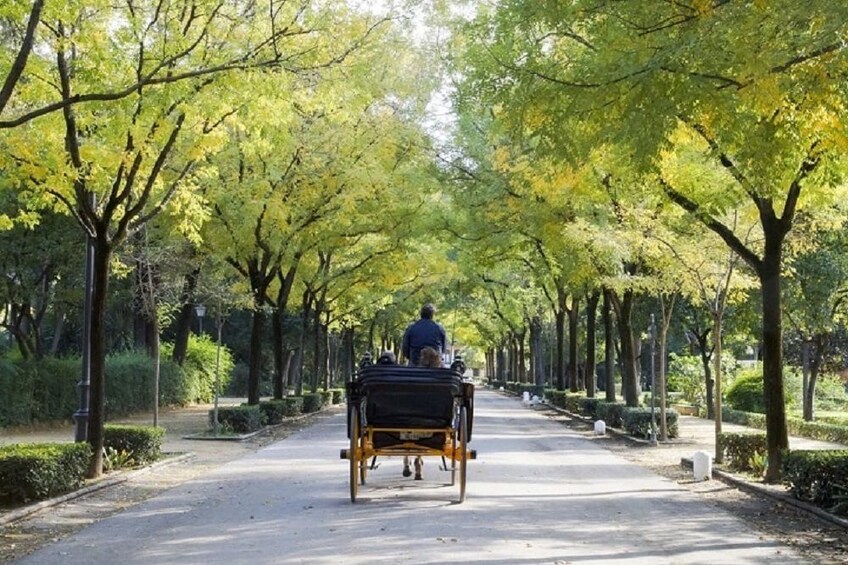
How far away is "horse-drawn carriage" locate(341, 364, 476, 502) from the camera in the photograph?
12031mm

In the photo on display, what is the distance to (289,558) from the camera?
872 centimetres

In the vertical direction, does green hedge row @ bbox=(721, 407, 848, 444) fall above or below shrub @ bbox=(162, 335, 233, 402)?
below

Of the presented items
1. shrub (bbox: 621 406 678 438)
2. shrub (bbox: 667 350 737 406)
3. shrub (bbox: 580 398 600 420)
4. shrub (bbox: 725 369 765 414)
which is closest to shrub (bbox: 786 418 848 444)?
shrub (bbox: 621 406 678 438)

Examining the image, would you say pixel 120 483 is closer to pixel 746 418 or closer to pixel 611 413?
pixel 611 413

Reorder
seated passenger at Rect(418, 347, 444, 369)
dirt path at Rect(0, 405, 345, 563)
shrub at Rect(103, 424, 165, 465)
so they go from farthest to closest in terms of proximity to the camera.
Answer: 1. shrub at Rect(103, 424, 165, 465)
2. seated passenger at Rect(418, 347, 444, 369)
3. dirt path at Rect(0, 405, 345, 563)

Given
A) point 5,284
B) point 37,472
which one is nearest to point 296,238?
point 5,284

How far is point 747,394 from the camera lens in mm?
40125

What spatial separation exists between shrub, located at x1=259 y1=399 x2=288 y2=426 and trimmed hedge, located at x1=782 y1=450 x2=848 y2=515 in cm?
1759

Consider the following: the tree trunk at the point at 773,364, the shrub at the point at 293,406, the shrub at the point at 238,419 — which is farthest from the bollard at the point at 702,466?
the shrub at the point at 293,406

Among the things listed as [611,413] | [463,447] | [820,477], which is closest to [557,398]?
[611,413]

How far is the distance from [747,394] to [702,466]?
25.1 metres

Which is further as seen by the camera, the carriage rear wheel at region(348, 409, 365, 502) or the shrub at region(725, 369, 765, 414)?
the shrub at region(725, 369, 765, 414)

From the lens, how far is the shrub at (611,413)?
2837cm

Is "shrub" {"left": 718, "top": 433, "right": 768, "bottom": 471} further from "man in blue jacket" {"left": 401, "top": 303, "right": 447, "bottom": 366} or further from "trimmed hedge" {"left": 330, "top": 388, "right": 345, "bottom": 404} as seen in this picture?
"trimmed hedge" {"left": 330, "top": 388, "right": 345, "bottom": 404}
